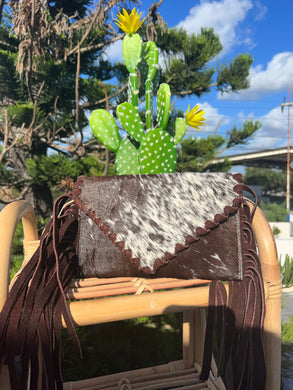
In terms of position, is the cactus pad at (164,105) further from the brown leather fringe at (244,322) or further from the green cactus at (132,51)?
the brown leather fringe at (244,322)

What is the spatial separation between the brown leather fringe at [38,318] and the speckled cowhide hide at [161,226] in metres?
0.07

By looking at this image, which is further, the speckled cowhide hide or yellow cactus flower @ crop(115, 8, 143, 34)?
yellow cactus flower @ crop(115, 8, 143, 34)

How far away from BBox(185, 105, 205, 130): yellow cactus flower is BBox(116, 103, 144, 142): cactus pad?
16 centimetres

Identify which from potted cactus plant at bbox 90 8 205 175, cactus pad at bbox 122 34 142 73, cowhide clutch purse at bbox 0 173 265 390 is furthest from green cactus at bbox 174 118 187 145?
cowhide clutch purse at bbox 0 173 265 390

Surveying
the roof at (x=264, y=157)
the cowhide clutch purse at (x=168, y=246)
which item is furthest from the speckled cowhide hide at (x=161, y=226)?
the roof at (x=264, y=157)

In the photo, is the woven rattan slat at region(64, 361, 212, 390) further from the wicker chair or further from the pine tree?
the pine tree

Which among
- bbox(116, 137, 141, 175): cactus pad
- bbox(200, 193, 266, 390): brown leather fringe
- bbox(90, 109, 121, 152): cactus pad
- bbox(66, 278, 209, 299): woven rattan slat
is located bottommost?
bbox(200, 193, 266, 390): brown leather fringe

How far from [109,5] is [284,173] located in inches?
760

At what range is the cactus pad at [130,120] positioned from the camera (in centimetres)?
79

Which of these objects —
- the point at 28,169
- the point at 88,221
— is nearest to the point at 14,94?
the point at 28,169

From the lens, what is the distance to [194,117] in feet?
2.87

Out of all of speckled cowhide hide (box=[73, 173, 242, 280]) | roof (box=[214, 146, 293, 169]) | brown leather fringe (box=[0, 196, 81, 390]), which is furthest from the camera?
roof (box=[214, 146, 293, 169])

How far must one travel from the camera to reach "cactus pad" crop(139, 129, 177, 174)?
76 cm

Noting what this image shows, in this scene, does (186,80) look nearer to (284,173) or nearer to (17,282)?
(17,282)
